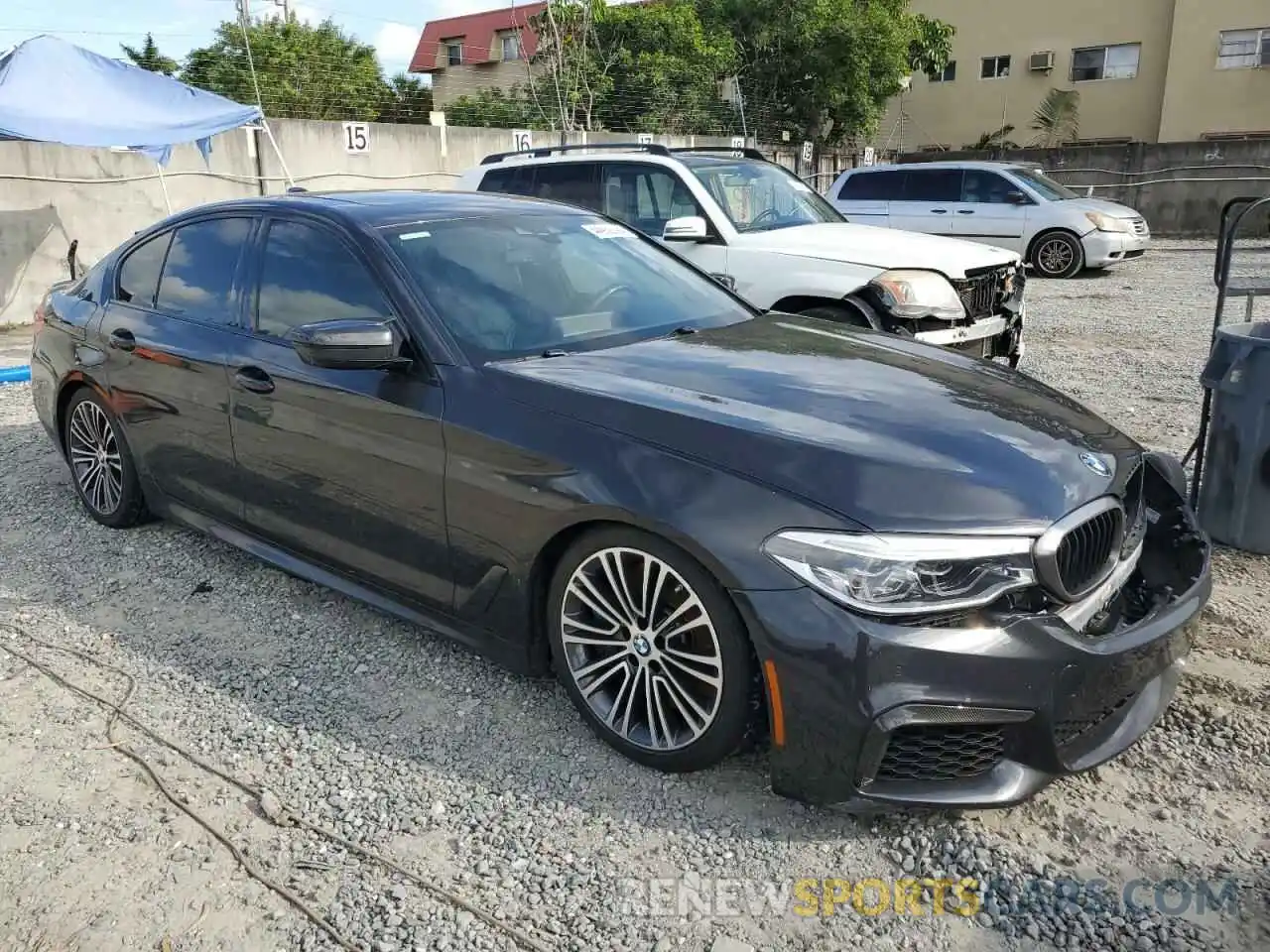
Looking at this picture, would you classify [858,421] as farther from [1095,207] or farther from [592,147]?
[1095,207]

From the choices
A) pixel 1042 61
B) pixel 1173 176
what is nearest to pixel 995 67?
pixel 1042 61

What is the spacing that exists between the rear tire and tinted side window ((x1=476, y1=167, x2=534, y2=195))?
14.6ft

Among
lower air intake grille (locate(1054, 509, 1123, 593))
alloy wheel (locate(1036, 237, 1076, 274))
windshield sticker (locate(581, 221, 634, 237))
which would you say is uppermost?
windshield sticker (locate(581, 221, 634, 237))

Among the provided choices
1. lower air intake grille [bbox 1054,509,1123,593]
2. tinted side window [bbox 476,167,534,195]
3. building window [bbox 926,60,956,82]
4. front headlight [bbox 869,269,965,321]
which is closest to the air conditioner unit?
building window [bbox 926,60,956,82]

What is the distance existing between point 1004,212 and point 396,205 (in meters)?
13.3

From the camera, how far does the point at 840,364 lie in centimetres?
341

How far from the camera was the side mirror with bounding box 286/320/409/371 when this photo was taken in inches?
125

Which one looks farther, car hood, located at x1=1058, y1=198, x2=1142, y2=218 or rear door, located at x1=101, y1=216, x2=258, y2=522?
car hood, located at x1=1058, y1=198, x2=1142, y2=218

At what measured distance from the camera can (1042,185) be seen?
15570mm

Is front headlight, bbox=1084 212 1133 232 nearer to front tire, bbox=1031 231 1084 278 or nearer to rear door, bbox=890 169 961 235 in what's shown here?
front tire, bbox=1031 231 1084 278

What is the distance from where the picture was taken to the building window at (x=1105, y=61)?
28.3 meters

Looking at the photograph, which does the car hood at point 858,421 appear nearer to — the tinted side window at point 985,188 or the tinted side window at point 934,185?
the tinted side window at point 985,188

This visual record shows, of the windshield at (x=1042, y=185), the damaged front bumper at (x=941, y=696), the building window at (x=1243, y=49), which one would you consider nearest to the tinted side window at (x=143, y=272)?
the damaged front bumper at (x=941, y=696)

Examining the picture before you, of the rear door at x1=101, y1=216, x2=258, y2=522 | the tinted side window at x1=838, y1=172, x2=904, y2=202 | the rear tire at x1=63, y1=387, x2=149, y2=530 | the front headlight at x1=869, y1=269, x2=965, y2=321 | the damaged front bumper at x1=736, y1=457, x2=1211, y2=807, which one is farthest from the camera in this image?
the tinted side window at x1=838, y1=172, x2=904, y2=202
